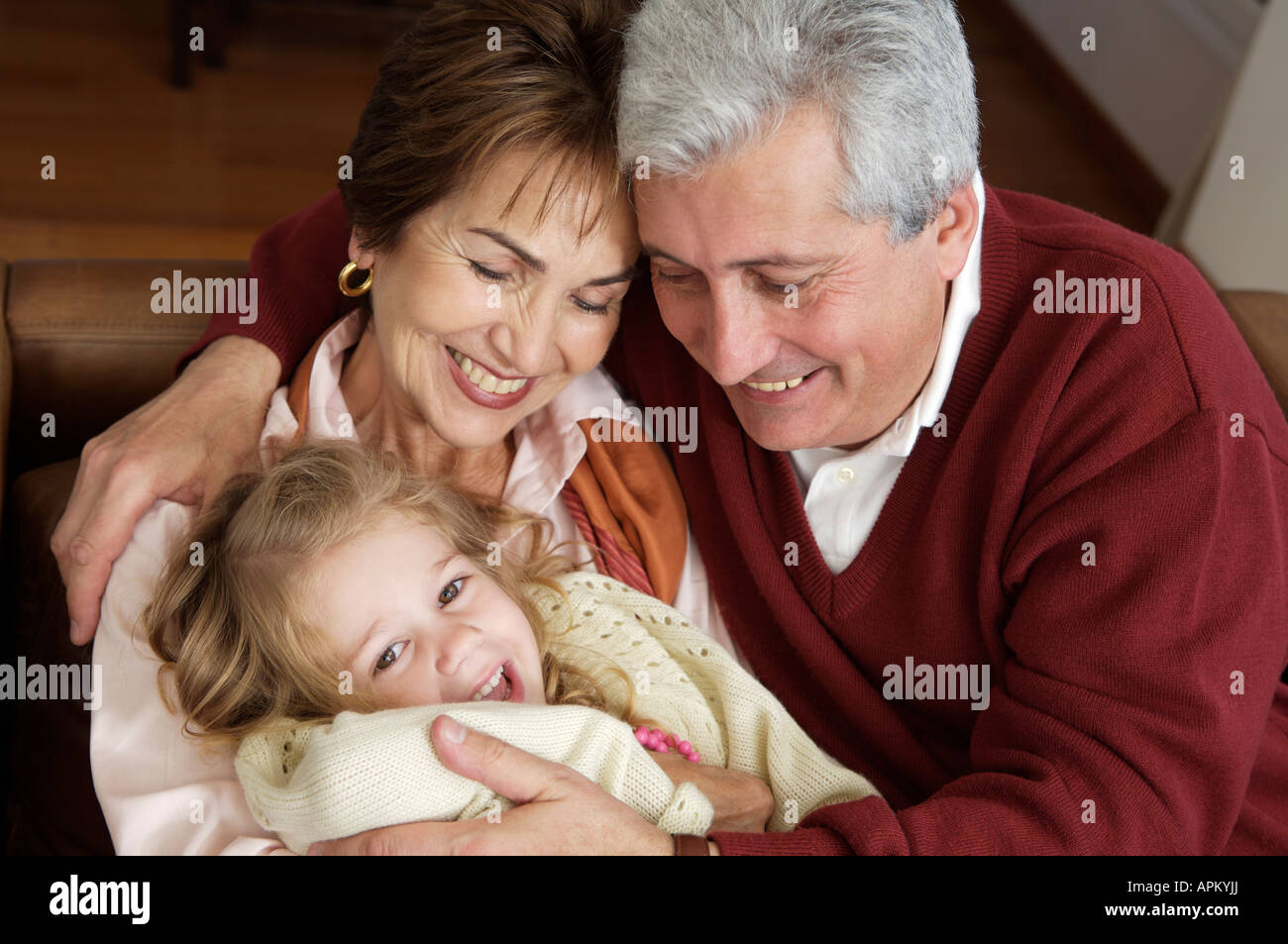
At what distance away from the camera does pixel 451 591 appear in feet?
5.52

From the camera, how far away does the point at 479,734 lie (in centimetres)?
143

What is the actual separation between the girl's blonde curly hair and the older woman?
5 centimetres

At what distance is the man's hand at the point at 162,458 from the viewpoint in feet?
5.69

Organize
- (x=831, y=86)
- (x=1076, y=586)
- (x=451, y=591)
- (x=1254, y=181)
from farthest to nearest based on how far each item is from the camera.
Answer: (x=1254, y=181)
(x=451, y=591)
(x=1076, y=586)
(x=831, y=86)

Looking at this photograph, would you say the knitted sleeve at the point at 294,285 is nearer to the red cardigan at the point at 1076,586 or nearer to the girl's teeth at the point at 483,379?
the girl's teeth at the point at 483,379

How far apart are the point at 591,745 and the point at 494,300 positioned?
0.60 meters

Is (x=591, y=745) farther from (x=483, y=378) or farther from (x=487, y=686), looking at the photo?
(x=483, y=378)

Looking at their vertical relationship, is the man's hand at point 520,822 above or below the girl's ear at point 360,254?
below

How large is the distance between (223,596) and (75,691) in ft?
1.08

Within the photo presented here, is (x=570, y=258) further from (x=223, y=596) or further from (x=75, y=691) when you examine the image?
(x=75, y=691)

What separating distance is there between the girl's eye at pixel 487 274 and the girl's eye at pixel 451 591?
400mm

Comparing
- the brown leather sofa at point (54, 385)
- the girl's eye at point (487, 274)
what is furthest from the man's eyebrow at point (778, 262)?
the brown leather sofa at point (54, 385)

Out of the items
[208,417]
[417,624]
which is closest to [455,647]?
[417,624]
